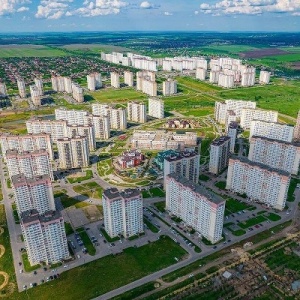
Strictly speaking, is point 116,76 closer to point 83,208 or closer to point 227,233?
point 83,208

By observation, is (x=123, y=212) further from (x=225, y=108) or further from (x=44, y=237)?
(x=225, y=108)

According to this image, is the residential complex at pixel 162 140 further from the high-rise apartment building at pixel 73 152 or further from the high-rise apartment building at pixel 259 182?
the high-rise apartment building at pixel 259 182

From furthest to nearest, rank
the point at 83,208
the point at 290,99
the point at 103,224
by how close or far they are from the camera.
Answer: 1. the point at 290,99
2. the point at 83,208
3. the point at 103,224

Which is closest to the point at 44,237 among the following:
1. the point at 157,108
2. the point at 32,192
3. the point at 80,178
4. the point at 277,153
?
the point at 32,192

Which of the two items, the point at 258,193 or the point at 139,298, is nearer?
the point at 139,298

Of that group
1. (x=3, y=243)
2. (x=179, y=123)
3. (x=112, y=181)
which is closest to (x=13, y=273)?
(x=3, y=243)

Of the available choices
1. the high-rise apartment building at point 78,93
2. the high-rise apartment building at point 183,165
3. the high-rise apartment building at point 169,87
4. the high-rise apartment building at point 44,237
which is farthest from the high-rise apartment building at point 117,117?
the high-rise apartment building at point 44,237
